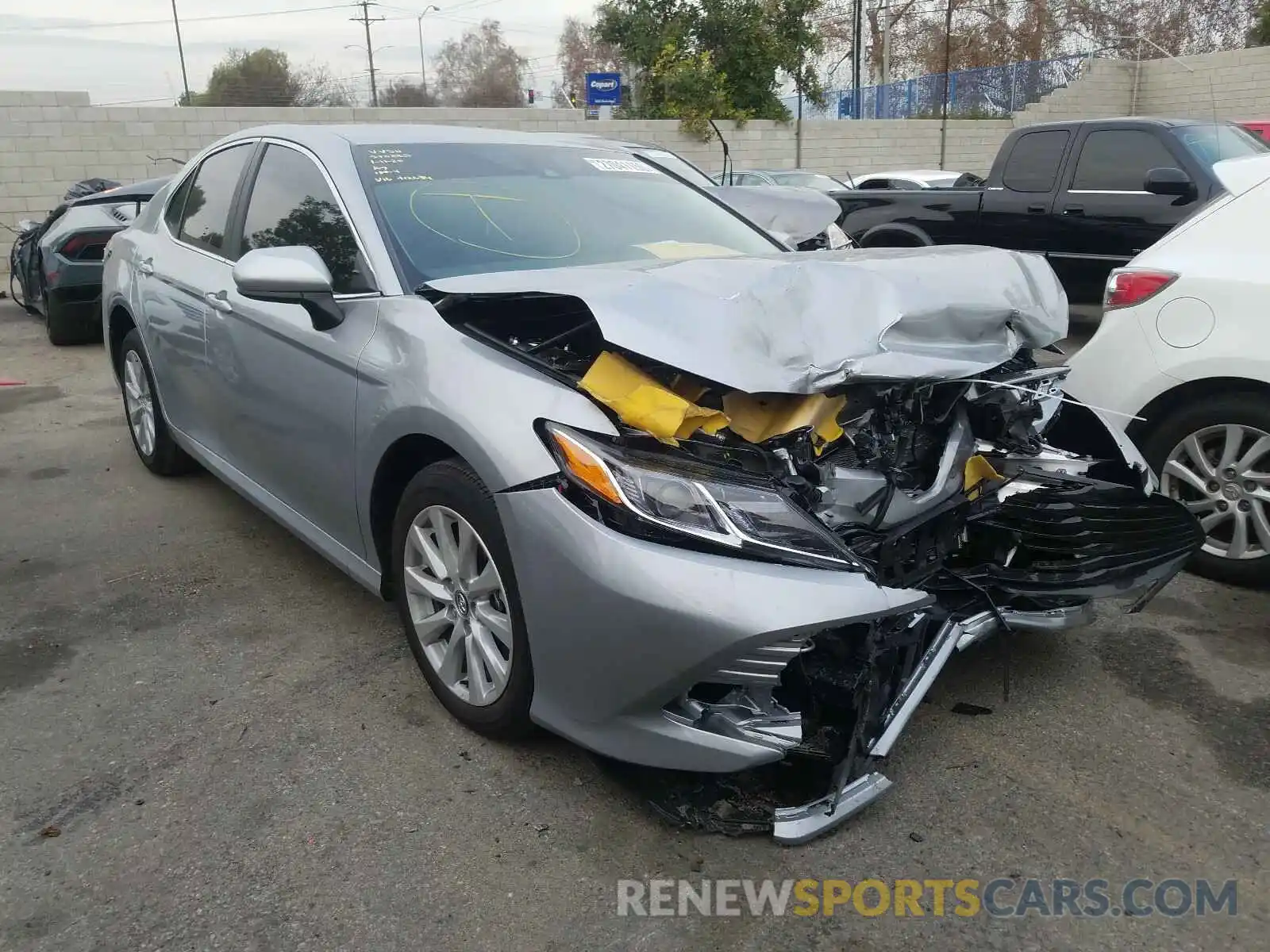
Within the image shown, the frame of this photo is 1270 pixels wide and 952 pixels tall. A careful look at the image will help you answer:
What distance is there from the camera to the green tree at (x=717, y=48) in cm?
2086

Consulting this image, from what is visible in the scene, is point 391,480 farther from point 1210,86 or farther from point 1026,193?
point 1210,86

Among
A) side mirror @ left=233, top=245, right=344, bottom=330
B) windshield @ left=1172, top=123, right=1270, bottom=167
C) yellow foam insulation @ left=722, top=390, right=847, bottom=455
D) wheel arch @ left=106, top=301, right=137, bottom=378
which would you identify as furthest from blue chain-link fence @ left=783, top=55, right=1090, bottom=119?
yellow foam insulation @ left=722, top=390, right=847, bottom=455

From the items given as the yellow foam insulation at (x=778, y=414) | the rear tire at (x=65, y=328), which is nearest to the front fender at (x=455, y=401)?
the yellow foam insulation at (x=778, y=414)

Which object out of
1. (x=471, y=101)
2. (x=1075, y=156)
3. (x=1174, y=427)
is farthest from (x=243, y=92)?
(x=1174, y=427)

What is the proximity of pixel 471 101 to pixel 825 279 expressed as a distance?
6576cm

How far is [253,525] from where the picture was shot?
15.6ft

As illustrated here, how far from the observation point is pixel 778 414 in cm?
261

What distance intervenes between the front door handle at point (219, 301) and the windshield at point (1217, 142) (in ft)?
23.9

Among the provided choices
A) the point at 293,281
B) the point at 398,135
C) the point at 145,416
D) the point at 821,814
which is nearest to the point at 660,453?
the point at 821,814

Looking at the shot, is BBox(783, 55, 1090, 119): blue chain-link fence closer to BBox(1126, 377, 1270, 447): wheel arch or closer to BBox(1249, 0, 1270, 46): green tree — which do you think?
BBox(1249, 0, 1270, 46): green tree

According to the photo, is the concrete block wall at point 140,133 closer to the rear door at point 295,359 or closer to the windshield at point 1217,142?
the windshield at point 1217,142

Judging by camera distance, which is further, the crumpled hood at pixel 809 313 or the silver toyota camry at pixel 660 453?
the crumpled hood at pixel 809 313

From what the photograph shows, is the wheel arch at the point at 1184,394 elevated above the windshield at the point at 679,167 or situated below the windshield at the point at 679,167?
below

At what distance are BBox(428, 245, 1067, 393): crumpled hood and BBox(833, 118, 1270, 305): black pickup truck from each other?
563 cm
